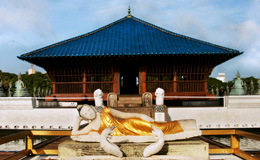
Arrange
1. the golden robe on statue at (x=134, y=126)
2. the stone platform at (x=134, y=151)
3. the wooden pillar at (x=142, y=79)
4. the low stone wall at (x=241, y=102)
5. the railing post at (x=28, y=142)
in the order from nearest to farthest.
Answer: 1. the stone platform at (x=134, y=151)
2. the golden robe on statue at (x=134, y=126)
3. the railing post at (x=28, y=142)
4. the low stone wall at (x=241, y=102)
5. the wooden pillar at (x=142, y=79)

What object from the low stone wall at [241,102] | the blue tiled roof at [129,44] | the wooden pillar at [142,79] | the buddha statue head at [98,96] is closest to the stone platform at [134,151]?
the buddha statue head at [98,96]

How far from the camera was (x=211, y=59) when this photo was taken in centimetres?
1554

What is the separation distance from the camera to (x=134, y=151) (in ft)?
16.4

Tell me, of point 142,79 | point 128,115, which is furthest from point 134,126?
point 142,79

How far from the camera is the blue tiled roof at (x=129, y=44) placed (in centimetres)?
1484

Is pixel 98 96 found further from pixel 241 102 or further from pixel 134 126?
pixel 241 102

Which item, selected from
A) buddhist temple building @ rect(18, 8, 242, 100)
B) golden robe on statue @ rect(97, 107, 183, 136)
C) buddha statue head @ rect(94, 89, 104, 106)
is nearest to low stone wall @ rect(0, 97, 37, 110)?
buddhist temple building @ rect(18, 8, 242, 100)

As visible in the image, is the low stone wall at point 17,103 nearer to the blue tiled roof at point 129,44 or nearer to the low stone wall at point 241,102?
the blue tiled roof at point 129,44

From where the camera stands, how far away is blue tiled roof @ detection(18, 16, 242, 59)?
1484cm

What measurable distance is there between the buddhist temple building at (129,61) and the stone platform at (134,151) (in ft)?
32.6

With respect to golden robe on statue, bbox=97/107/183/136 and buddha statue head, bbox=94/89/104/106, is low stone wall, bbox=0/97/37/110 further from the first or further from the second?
golden robe on statue, bbox=97/107/183/136

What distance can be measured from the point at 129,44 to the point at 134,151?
11475 millimetres

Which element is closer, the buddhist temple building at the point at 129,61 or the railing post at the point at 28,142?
the railing post at the point at 28,142

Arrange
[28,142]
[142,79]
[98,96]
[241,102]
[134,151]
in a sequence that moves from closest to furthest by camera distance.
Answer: [134,151]
[28,142]
[98,96]
[241,102]
[142,79]
